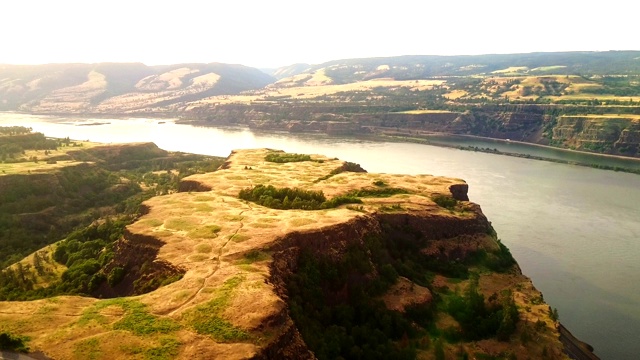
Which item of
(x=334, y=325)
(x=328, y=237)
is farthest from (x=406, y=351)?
(x=328, y=237)

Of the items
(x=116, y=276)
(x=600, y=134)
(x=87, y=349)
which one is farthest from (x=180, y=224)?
(x=600, y=134)

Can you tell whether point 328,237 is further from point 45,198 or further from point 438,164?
point 438,164

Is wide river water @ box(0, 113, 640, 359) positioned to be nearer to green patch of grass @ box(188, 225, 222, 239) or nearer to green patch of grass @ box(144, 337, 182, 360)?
green patch of grass @ box(188, 225, 222, 239)

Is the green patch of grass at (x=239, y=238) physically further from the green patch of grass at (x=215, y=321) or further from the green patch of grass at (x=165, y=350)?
the green patch of grass at (x=165, y=350)

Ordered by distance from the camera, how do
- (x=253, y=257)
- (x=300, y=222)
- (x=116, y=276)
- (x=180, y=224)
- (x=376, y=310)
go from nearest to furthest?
(x=253, y=257) < (x=116, y=276) < (x=376, y=310) < (x=180, y=224) < (x=300, y=222)

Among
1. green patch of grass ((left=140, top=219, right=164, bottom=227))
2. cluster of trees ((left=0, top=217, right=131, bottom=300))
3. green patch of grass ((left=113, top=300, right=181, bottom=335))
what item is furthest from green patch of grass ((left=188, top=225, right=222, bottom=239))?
green patch of grass ((left=113, top=300, right=181, bottom=335))

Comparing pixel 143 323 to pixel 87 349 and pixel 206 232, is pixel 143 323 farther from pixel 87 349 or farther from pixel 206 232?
pixel 206 232

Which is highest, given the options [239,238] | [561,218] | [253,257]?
[239,238]
